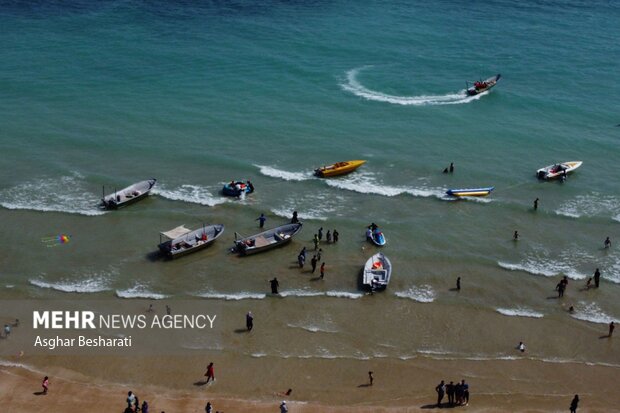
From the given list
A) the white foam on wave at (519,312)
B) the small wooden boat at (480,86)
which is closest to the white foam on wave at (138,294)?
the white foam on wave at (519,312)

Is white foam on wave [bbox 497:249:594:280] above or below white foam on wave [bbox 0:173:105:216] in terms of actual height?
above

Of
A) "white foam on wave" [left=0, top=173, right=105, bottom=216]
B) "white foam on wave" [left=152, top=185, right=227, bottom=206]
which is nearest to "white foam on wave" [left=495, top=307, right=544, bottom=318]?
"white foam on wave" [left=152, top=185, right=227, bottom=206]

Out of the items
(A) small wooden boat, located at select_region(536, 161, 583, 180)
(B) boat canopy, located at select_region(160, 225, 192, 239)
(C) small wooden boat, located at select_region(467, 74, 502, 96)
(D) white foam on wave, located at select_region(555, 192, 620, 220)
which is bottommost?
(B) boat canopy, located at select_region(160, 225, 192, 239)

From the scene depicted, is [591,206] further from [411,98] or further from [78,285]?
[78,285]

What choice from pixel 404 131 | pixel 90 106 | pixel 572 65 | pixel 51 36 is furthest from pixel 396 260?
pixel 51 36

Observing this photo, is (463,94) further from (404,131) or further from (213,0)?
(213,0)

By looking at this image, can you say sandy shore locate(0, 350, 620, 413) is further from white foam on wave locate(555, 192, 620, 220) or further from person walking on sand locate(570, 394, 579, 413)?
white foam on wave locate(555, 192, 620, 220)

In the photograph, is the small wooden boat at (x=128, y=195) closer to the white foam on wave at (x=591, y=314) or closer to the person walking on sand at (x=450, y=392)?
the person walking on sand at (x=450, y=392)
